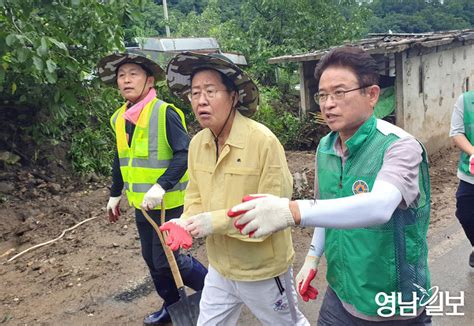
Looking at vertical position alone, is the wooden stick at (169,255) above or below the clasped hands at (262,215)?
below

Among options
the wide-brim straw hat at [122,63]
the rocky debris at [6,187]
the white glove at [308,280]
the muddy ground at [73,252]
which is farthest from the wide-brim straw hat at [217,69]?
the rocky debris at [6,187]

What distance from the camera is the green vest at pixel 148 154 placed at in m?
3.19

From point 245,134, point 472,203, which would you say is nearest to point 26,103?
point 245,134

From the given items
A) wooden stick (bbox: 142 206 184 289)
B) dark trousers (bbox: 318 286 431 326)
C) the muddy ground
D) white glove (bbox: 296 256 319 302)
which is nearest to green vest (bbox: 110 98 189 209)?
wooden stick (bbox: 142 206 184 289)

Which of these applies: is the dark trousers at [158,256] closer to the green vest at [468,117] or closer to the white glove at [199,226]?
the white glove at [199,226]

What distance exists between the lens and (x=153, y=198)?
9.89 ft

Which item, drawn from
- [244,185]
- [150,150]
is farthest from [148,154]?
[244,185]

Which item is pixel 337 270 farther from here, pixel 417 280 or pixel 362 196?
pixel 362 196

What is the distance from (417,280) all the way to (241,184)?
90 cm

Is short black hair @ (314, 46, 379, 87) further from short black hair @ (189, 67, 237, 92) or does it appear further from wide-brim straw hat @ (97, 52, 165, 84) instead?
wide-brim straw hat @ (97, 52, 165, 84)

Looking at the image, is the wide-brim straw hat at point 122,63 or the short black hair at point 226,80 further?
the wide-brim straw hat at point 122,63

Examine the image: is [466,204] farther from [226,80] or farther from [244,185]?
[226,80]

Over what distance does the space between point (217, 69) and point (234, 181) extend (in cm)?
56

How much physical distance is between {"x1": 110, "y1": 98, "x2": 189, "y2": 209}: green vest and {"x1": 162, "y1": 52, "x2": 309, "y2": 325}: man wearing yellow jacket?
24.5 inches
